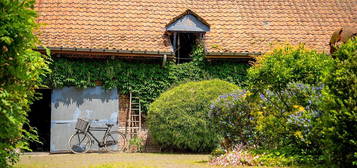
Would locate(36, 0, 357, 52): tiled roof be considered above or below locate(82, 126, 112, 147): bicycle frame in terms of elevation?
above

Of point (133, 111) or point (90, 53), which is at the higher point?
point (90, 53)

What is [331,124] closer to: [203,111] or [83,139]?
[203,111]

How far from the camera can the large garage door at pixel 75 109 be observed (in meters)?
16.7

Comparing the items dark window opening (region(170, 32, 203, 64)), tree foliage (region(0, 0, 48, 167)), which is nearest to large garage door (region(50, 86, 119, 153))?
dark window opening (region(170, 32, 203, 64))

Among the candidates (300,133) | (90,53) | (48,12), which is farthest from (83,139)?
(300,133)

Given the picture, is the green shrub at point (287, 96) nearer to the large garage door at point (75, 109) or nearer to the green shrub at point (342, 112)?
the green shrub at point (342, 112)

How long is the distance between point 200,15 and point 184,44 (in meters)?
1.29

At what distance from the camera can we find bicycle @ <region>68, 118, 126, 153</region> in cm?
1622

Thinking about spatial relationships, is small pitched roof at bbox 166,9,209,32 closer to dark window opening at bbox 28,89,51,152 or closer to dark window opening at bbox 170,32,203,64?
dark window opening at bbox 170,32,203,64

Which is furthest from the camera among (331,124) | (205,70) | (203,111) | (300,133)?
(205,70)

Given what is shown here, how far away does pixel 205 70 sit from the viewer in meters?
18.0

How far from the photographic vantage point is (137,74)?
1741 cm

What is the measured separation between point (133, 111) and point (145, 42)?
7.90 feet

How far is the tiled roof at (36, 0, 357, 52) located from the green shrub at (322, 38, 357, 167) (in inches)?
433
